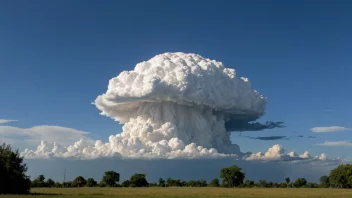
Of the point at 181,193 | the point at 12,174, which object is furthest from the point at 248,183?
the point at 12,174

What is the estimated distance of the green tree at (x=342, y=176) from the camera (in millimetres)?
152000

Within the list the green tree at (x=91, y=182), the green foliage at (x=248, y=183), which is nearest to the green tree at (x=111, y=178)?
the green tree at (x=91, y=182)

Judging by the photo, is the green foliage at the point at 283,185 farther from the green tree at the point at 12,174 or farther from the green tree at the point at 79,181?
the green tree at the point at 12,174

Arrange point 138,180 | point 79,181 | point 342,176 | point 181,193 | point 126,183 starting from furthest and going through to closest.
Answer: point 138,180
point 79,181
point 126,183
point 342,176
point 181,193

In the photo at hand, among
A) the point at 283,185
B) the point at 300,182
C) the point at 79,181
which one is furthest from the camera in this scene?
the point at 300,182

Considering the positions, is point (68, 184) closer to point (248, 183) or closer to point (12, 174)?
point (248, 183)

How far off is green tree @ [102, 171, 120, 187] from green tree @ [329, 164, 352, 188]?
86.4m

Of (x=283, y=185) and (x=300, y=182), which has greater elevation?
(x=300, y=182)

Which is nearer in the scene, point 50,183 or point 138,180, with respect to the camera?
point 50,183

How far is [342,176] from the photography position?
154m

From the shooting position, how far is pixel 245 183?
18038 cm

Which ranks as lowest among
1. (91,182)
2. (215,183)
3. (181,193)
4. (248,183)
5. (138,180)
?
(181,193)

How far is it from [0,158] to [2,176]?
3876 mm

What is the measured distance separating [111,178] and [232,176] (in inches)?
1993
